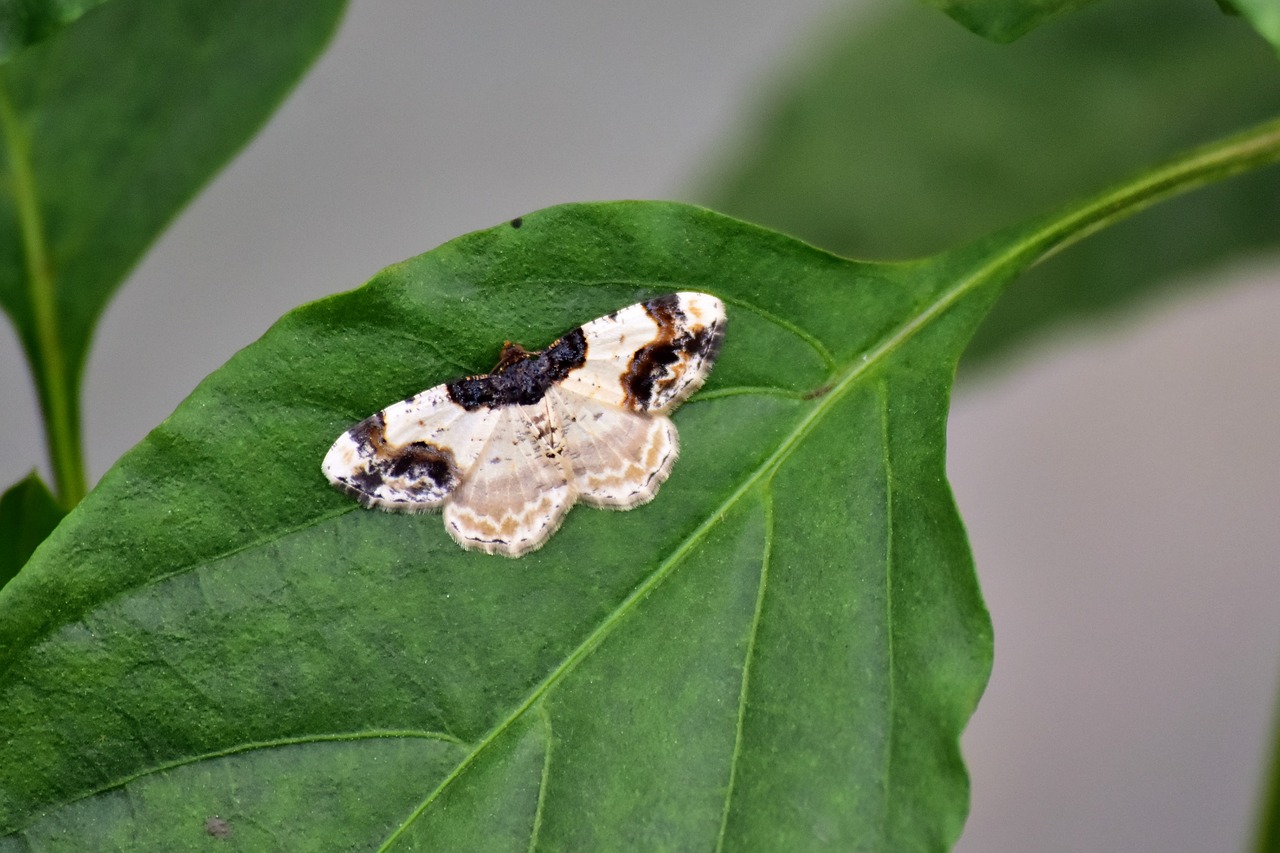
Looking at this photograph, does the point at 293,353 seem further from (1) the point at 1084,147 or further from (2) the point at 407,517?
(1) the point at 1084,147

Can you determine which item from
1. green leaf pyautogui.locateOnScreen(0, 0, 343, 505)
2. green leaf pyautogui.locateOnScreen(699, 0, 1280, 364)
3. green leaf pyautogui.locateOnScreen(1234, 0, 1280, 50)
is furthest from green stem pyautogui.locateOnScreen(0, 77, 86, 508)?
green leaf pyautogui.locateOnScreen(699, 0, 1280, 364)

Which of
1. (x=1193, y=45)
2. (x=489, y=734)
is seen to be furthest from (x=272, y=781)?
(x=1193, y=45)

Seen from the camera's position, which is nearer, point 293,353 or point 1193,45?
point 293,353

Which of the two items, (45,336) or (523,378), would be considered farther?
(45,336)

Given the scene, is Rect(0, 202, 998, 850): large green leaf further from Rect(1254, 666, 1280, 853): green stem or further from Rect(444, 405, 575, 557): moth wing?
Rect(1254, 666, 1280, 853): green stem

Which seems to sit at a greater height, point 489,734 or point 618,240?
point 618,240

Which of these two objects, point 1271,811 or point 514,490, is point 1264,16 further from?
point 1271,811

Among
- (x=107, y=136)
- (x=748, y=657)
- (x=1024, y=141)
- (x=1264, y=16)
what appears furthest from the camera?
(x=1024, y=141)

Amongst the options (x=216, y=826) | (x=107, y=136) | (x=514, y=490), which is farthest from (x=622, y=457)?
(x=107, y=136)
